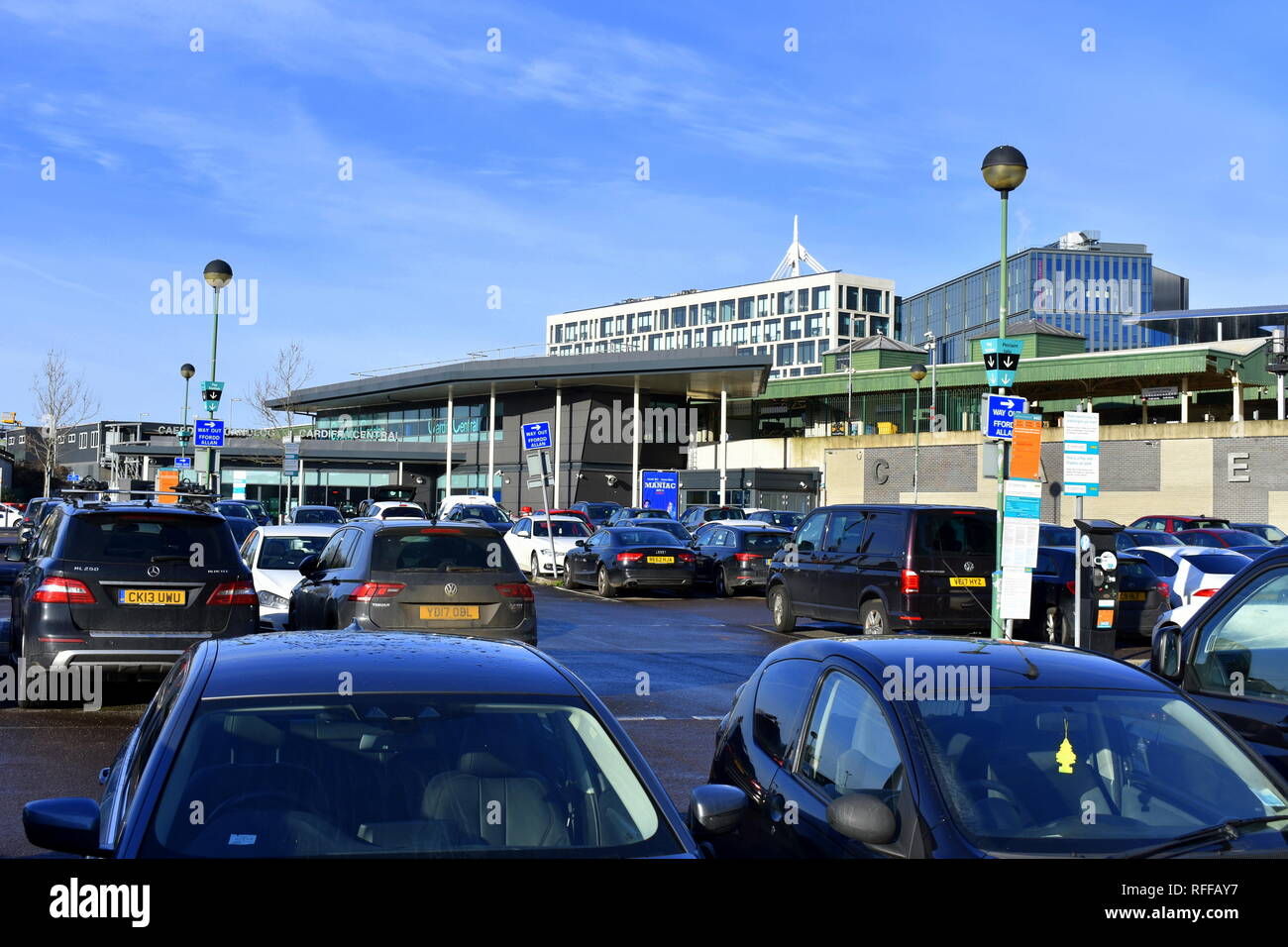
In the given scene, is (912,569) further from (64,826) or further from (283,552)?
(64,826)

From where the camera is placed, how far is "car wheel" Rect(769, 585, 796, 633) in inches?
756

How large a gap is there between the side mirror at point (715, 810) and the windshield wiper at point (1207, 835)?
1194mm

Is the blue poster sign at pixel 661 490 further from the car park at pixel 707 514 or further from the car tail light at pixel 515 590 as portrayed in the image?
the car tail light at pixel 515 590

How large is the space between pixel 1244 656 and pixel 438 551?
26.4 ft

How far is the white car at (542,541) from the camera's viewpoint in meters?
31.3

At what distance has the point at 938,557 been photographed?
16406 mm

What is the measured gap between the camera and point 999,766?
4363 millimetres

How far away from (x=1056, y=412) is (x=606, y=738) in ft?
224

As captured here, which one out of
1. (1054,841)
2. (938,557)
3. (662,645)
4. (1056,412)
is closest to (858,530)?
(938,557)

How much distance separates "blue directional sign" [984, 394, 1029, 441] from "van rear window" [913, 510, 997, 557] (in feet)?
8.72

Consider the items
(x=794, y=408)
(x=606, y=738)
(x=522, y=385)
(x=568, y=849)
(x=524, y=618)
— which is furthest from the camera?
(x=794, y=408)

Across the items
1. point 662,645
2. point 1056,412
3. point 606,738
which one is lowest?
point 662,645

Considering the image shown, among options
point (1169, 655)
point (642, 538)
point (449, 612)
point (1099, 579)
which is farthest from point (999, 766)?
point (642, 538)
